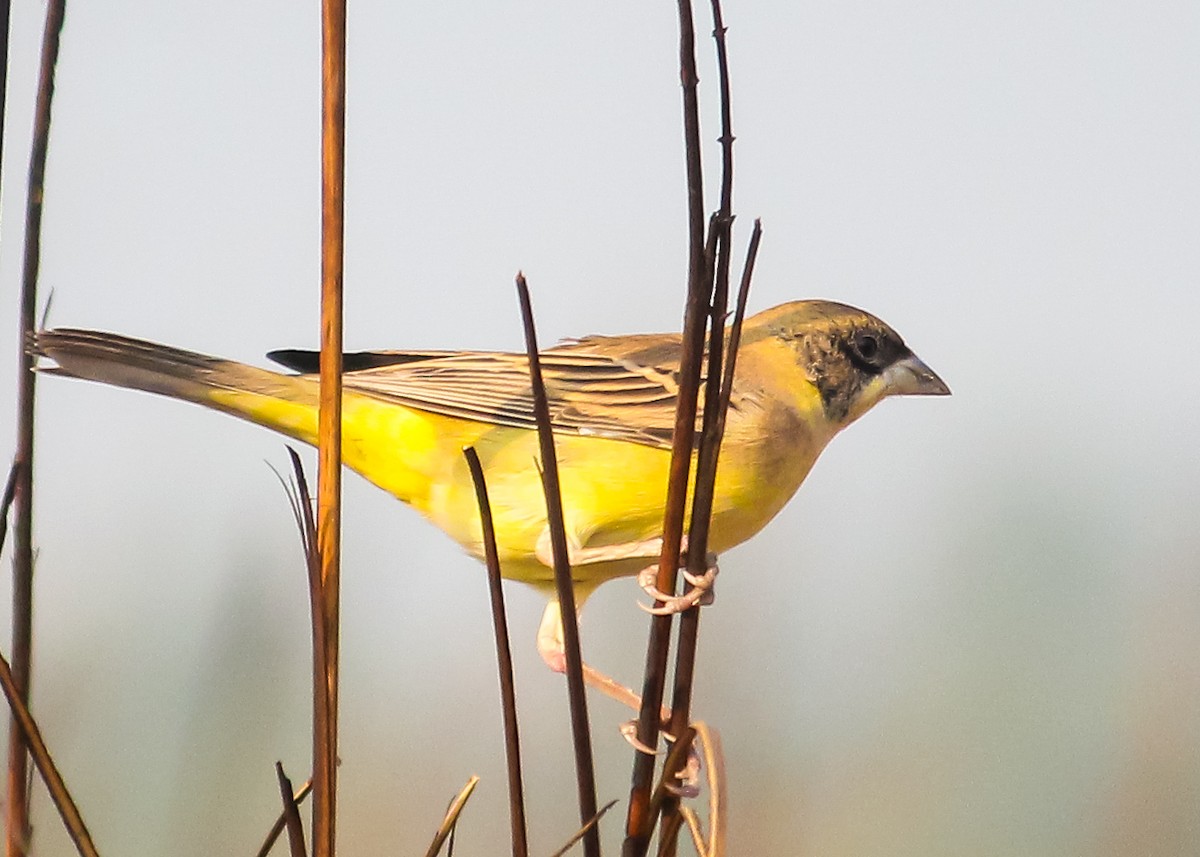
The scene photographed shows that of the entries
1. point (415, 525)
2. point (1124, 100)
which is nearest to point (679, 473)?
point (415, 525)

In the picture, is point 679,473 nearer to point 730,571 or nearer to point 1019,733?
point 730,571

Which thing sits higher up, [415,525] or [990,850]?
[415,525]

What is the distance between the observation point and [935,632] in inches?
36.6

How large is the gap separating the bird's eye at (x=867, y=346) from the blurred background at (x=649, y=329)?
13cm

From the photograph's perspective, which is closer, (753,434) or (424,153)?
(753,434)

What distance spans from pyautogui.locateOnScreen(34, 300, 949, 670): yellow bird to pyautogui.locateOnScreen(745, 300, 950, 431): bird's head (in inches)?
0.5

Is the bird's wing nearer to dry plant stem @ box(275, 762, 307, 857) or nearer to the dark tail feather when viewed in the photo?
the dark tail feather

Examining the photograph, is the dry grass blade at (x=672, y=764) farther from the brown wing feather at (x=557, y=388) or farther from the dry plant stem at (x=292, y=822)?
the brown wing feather at (x=557, y=388)

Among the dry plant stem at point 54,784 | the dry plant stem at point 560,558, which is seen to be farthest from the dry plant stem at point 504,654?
the dry plant stem at point 54,784

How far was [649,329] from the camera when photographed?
946mm

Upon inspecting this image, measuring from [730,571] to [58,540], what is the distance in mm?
598

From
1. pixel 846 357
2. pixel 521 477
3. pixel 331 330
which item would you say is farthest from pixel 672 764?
pixel 846 357

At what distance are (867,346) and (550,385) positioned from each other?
257 mm

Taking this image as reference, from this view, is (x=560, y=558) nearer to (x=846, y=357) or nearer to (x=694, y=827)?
(x=694, y=827)
